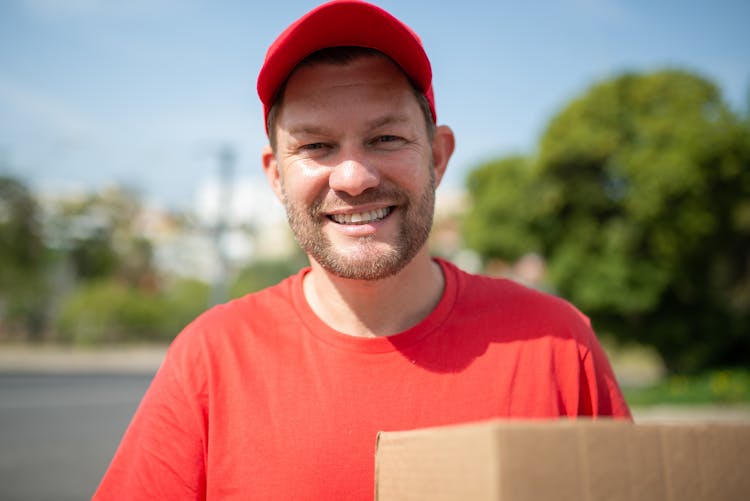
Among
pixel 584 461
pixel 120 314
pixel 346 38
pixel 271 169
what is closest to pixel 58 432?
pixel 271 169

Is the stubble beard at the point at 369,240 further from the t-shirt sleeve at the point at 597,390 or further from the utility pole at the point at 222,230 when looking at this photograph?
the utility pole at the point at 222,230

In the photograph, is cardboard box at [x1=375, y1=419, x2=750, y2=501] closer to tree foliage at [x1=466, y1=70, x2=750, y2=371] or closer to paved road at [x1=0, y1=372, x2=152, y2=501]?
paved road at [x1=0, y1=372, x2=152, y2=501]

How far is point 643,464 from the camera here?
89 centimetres

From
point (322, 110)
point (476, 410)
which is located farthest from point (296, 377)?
point (322, 110)

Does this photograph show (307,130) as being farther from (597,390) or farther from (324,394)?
(597,390)

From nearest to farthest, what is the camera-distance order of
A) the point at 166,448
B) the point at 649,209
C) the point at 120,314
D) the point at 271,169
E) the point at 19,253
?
the point at 166,448
the point at 271,169
the point at 649,209
the point at 19,253
the point at 120,314

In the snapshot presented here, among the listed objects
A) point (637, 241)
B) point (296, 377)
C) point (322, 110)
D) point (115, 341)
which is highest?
point (322, 110)

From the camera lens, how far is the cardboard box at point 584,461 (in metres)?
0.83

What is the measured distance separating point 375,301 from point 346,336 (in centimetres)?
14

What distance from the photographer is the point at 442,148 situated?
182cm

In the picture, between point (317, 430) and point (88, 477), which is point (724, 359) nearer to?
point (88, 477)

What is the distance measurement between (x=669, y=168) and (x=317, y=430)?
13.4 metres

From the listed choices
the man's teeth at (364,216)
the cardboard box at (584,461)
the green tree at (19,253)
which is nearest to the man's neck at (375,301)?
the man's teeth at (364,216)

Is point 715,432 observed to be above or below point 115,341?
above
